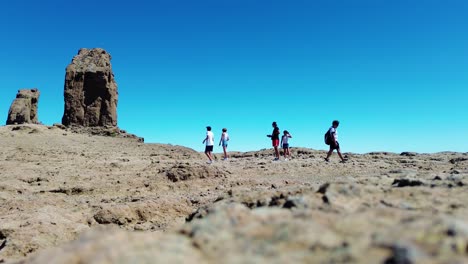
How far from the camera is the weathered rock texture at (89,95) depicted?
117 ft

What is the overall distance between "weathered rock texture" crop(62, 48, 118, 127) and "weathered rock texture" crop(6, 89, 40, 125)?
705 cm

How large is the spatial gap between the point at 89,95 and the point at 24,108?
1018 cm

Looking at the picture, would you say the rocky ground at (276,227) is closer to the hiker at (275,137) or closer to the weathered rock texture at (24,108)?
the hiker at (275,137)

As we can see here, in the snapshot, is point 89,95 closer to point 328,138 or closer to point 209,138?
point 209,138

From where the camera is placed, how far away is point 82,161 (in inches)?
647

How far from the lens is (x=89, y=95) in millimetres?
36281

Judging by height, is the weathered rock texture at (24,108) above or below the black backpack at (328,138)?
above

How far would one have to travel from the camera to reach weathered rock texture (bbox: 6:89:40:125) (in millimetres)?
39688

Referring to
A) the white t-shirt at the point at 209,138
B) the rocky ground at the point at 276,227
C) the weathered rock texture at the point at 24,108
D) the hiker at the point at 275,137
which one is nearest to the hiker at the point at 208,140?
the white t-shirt at the point at 209,138

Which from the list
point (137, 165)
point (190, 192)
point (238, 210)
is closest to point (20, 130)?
point (137, 165)

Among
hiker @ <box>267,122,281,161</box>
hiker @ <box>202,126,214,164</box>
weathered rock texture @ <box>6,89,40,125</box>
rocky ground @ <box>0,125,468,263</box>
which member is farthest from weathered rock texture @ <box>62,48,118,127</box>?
rocky ground @ <box>0,125,468,263</box>

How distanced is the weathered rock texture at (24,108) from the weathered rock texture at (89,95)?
7.05 meters

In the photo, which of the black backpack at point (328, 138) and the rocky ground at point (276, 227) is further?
the black backpack at point (328, 138)

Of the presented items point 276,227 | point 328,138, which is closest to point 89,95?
point 328,138
